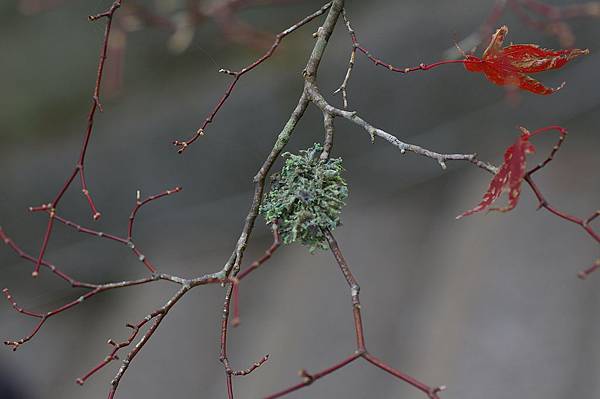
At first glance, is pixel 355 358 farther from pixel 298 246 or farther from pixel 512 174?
pixel 298 246

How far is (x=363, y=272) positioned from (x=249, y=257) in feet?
0.86

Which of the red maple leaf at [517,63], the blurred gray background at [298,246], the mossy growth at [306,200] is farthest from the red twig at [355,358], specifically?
the blurred gray background at [298,246]

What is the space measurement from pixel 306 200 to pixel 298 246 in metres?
1.09

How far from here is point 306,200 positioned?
48cm

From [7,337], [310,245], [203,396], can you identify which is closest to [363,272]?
[203,396]

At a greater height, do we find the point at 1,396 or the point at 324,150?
the point at 1,396

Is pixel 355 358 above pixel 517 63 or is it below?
below

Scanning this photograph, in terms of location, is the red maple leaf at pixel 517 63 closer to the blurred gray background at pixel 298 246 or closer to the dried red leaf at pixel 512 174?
the dried red leaf at pixel 512 174

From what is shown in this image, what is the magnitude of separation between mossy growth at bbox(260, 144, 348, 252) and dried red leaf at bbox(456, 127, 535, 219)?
0.33 feet

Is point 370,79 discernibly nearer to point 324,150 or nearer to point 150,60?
point 150,60

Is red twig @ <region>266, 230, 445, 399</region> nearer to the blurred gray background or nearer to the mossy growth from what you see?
the mossy growth

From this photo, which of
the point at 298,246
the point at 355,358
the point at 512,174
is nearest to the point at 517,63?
the point at 512,174

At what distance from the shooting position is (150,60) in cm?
159

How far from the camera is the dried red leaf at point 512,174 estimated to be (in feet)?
1.32
